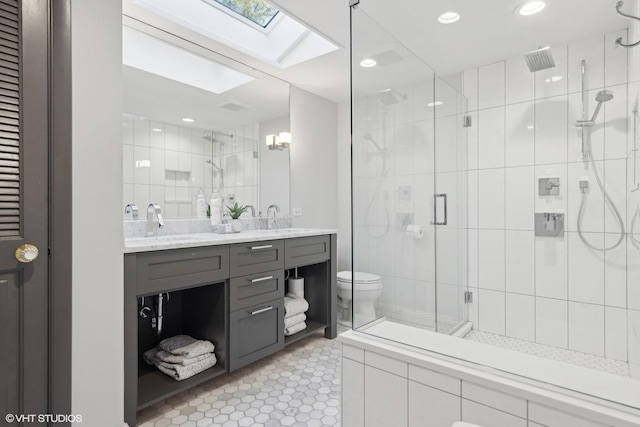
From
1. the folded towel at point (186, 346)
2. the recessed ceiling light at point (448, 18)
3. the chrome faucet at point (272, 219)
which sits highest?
the recessed ceiling light at point (448, 18)

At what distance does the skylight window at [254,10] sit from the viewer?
Answer: 230 centimetres

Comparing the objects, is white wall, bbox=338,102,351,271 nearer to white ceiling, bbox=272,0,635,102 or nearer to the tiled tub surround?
white ceiling, bbox=272,0,635,102

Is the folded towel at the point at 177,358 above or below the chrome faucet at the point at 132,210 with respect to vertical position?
below

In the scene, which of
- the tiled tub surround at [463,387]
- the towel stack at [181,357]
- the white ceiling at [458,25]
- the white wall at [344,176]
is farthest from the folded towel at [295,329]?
the white ceiling at [458,25]

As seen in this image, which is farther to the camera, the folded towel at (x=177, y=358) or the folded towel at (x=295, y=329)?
the folded towel at (x=295, y=329)

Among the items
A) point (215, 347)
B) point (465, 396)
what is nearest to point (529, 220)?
point (465, 396)

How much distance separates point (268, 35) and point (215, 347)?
236cm

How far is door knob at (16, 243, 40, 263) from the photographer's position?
1270 mm

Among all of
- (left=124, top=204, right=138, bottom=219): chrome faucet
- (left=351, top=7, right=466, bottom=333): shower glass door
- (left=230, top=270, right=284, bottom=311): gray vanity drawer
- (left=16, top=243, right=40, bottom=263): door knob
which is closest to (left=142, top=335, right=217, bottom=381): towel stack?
(left=230, top=270, right=284, bottom=311): gray vanity drawer

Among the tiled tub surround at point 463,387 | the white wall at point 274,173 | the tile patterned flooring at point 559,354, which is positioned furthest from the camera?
the white wall at point 274,173

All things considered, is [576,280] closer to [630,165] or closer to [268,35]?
[630,165]

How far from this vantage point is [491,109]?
199 cm

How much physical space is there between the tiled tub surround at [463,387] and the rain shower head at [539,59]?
1423 mm

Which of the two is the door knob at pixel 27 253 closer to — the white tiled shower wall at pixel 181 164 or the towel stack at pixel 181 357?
the white tiled shower wall at pixel 181 164
